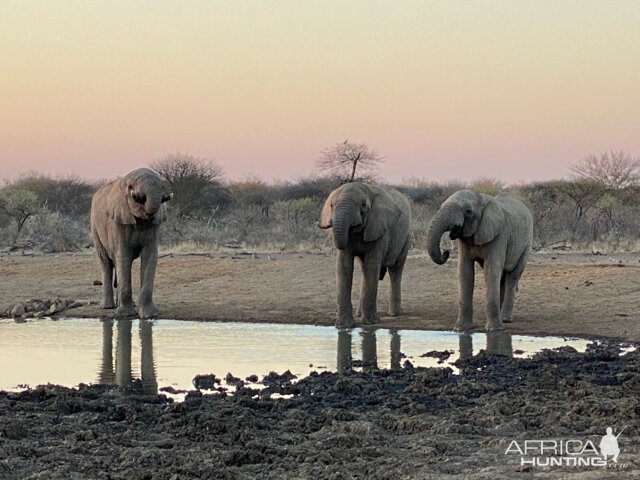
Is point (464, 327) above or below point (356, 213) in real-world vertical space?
below

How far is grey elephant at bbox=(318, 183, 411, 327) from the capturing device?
1448 centimetres

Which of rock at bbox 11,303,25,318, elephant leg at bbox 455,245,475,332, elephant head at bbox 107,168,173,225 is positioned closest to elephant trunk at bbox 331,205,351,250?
elephant leg at bbox 455,245,475,332

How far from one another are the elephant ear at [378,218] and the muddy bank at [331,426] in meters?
4.87

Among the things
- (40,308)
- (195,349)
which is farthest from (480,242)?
(40,308)

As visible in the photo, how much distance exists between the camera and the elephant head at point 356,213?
14.4 metres

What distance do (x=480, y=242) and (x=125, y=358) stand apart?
498 centimetres

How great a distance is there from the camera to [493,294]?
1406 centimetres

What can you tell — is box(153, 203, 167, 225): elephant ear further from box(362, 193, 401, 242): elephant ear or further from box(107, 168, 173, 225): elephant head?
box(362, 193, 401, 242): elephant ear

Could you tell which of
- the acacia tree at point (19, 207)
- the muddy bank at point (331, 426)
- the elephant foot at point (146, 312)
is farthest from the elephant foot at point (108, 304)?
the acacia tree at point (19, 207)

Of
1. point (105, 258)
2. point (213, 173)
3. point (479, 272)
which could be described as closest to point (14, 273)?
point (105, 258)

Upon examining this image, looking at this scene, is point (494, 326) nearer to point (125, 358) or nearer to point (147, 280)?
point (125, 358)

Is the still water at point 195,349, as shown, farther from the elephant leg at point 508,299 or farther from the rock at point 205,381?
the elephant leg at point 508,299

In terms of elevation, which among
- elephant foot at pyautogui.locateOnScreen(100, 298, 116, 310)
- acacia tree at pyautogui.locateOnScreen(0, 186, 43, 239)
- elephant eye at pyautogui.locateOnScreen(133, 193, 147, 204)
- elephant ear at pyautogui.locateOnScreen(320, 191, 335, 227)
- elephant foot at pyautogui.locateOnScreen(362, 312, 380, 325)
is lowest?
elephant foot at pyautogui.locateOnScreen(362, 312, 380, 325)

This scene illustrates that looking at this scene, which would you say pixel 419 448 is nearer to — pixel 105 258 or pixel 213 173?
pixel 105 258
